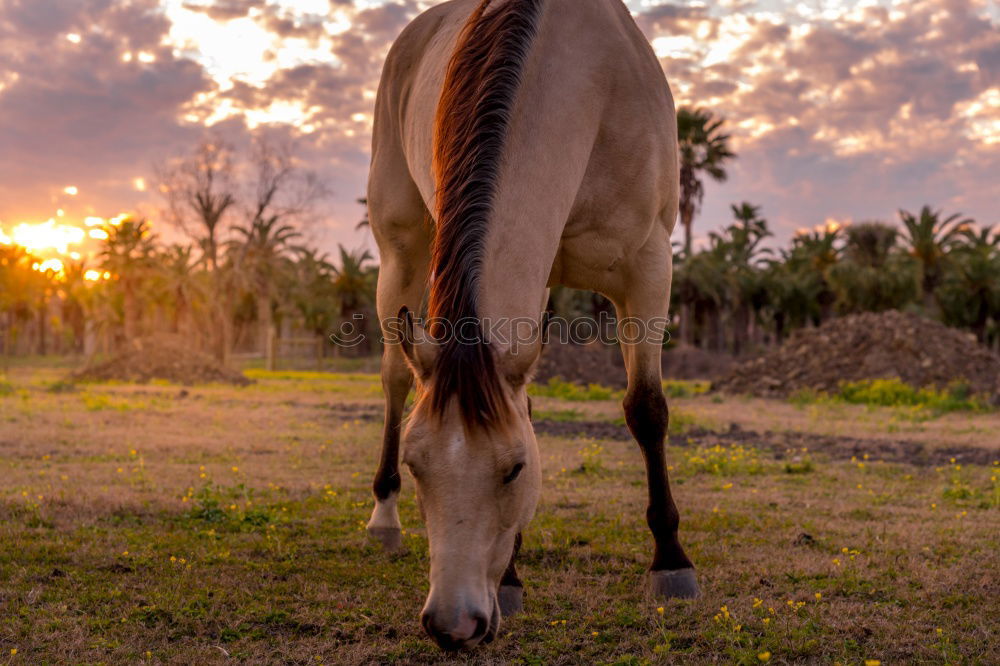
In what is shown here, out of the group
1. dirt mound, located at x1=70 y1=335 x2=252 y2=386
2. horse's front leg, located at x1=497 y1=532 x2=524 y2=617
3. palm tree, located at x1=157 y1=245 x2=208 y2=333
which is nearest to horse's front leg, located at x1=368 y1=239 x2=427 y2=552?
horse's front leg, located at x1=497 y1=532 x2=524 y2=617

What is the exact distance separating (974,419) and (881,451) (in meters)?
5.33

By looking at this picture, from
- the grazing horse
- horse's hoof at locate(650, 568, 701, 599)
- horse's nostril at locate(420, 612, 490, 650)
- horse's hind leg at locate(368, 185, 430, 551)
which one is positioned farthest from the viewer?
horse's hind leg at locate(368, 185, 430, 551)

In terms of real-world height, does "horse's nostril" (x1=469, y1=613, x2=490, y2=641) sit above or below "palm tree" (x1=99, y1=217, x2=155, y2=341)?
below

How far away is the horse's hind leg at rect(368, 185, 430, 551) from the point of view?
4742mm

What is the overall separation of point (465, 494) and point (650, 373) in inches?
75.2

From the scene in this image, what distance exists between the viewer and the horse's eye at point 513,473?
7.98 feet

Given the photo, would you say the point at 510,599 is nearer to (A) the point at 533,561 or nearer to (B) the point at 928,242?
(A) the point at 533,561

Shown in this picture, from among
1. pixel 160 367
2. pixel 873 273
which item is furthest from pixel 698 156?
Answer: pixel 160 367

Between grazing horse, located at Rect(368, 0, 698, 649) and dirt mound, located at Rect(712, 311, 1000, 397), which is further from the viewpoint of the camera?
dirt mound, located at Rect(712, 311, 1000, 397)

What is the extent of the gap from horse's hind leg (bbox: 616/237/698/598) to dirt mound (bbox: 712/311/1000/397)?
1441 centimetres

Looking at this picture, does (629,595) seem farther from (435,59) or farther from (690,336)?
(690,336)

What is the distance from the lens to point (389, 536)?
4.50 metres

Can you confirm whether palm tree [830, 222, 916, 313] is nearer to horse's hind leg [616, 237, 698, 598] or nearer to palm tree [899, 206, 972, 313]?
palm tree [899, 206, 972, 313]

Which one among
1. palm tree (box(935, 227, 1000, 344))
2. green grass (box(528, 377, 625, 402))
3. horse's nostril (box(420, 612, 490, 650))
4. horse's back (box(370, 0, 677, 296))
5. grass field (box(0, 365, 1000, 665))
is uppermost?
palm tree (box(935, 227, 1000, 344))
